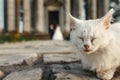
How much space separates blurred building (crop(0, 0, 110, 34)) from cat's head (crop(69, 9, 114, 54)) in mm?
47632

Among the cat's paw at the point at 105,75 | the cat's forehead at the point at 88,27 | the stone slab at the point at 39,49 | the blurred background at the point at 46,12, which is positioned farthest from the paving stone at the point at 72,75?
the blurred background at the point at 46,12

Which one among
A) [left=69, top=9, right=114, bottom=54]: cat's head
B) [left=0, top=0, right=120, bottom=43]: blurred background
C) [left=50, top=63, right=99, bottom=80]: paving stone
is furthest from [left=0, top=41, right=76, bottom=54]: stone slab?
[left=0, top=0, right=120, bottom=43]: blurred background

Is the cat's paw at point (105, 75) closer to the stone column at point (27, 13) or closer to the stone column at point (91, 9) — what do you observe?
the stone column at point (91, 9)

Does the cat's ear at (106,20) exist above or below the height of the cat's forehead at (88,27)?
above

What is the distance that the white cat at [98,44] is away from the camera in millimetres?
3549

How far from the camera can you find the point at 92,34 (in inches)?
139

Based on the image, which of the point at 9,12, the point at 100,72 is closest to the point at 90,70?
the point at 100,72

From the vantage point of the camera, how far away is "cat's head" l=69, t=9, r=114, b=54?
353 centimetres

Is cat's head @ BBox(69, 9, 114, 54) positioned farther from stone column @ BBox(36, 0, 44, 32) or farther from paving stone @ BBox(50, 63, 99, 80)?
stone column @ BBox(36, 0, 44, 32)

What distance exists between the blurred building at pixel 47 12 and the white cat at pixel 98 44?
47543 mm

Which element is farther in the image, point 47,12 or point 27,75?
point 47,12

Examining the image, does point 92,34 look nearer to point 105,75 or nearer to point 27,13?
point 105,75

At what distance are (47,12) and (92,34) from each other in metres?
52.6

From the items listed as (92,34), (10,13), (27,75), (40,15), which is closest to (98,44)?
(92,34)
